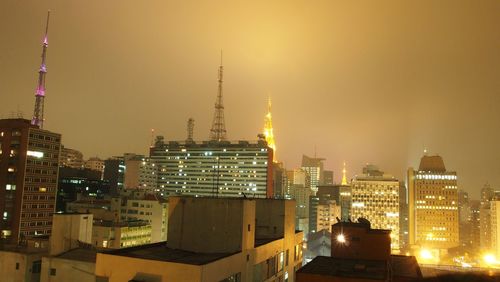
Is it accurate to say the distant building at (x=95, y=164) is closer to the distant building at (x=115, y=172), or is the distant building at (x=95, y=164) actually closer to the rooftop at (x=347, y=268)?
the distant building at (x=115, y=172)

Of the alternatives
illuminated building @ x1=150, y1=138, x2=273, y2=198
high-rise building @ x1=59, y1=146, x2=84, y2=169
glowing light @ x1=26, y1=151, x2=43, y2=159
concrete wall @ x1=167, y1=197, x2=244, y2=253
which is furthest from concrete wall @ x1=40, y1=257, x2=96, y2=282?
high-rise building @ x1=59, y1=146, x2=84, y2=169

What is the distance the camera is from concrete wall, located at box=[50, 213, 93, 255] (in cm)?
2633

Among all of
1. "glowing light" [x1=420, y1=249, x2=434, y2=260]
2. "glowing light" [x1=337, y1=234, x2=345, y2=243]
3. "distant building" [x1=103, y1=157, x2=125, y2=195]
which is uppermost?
"distant building" [x1=103, y1=157, x2=125, y2=195]

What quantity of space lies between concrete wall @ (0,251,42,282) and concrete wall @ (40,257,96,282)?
5.49 ft

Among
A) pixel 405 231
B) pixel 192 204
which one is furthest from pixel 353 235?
pixel 405 231

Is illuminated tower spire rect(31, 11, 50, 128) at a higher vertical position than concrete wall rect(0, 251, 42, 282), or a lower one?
higher

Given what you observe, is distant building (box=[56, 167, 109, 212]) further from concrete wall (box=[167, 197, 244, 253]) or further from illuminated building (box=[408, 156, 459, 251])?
illuminated building (box=[408, 156, 459, 251])

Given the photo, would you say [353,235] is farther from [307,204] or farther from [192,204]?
[307,204]

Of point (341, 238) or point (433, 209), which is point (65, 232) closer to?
point (341, 238)

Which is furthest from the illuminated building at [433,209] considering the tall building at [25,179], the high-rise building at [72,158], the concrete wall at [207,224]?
the high-rise building at [72,158]

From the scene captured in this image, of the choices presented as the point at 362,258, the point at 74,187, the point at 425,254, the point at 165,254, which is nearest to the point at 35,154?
the point at 74,187

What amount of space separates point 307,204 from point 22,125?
5111 inches

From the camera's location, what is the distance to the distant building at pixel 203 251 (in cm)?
1670

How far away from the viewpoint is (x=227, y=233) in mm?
20312
